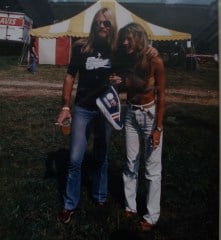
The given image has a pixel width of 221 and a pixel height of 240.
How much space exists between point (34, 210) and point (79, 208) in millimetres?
319

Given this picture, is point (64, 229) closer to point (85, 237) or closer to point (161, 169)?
point (85, 237)

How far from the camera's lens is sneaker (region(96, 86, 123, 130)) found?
9.42ft

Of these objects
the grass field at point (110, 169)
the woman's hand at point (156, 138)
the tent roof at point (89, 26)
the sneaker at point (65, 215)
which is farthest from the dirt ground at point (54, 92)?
the sneaker at point (65, 215)

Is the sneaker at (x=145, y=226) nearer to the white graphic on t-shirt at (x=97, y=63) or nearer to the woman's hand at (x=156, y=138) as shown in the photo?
the woman's hand at (x=156, y=138)

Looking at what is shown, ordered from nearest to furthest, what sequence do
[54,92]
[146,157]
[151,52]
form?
[151,52] → [146,157] → [54,92]

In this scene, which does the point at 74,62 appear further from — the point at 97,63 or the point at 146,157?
the point at 146,157

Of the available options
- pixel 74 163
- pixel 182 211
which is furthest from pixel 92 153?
pixel 182 211

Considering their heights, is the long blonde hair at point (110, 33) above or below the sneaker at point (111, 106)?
above

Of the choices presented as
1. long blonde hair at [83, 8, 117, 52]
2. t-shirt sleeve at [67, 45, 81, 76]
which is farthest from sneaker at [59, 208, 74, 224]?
long blonde hair at [83, 8, 117, 52]

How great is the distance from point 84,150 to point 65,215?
1.56 feet

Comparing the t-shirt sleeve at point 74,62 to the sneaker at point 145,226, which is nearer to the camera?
the t-shirt sleeve at point 74,62

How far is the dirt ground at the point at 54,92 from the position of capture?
292cm

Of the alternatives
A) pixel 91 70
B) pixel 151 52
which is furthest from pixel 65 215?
pixel 151 52

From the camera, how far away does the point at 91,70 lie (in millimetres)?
2873
